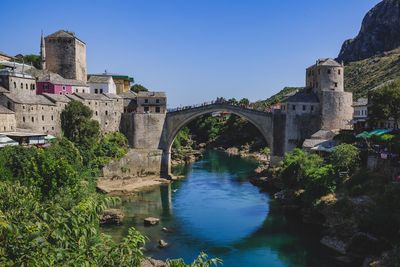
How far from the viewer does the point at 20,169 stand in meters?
28.5

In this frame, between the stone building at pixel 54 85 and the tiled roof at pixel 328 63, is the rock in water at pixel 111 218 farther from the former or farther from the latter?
the tiled roof at pixel 328 63

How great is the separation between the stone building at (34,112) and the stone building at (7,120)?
0.69 metres

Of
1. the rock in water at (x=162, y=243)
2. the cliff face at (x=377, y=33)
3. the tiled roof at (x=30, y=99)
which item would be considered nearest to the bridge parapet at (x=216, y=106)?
the tiled roof at (x=30, y=99)

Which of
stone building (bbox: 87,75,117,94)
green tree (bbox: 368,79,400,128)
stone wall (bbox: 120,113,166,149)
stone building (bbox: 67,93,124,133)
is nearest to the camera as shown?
green tree (bbox: 368,79,400,128)

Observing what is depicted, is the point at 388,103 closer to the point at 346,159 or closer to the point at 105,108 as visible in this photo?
the point at 346,159

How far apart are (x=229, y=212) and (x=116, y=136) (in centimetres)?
1908

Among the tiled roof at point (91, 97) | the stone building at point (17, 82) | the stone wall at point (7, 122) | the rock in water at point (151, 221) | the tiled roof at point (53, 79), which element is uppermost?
the tiled roof at point (53, 79)

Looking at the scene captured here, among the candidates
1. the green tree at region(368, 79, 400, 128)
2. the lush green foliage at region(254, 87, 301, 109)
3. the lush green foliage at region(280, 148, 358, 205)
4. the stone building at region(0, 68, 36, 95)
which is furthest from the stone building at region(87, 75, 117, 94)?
A: the green tree at region(368, 79, 400, 128)

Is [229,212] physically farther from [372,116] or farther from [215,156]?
[215,156]

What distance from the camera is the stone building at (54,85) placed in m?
47.2

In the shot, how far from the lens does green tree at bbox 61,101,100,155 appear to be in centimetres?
4266

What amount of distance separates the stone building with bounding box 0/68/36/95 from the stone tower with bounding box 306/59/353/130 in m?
30.1

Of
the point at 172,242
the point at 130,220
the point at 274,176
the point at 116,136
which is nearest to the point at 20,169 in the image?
the point at 130,220

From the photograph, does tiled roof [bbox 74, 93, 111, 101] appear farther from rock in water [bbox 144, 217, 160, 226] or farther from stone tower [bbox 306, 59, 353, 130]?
stone tower [bbox 306, 59, 353, 130]
